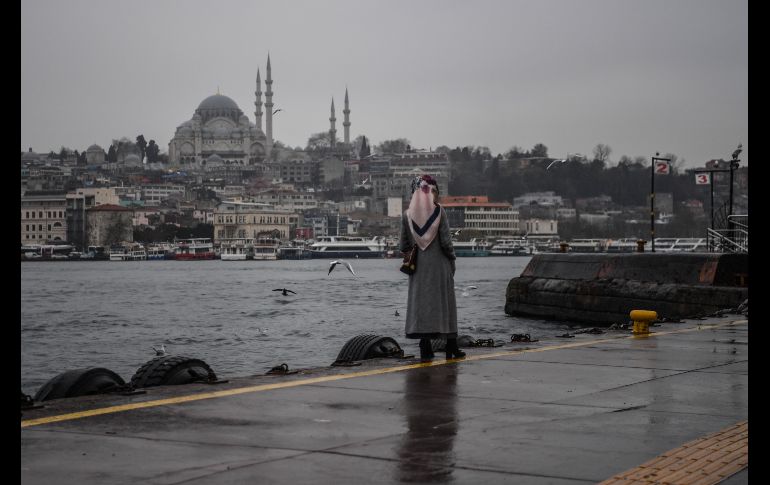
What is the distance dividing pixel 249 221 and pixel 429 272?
561 ft

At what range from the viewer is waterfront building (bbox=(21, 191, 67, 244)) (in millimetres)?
165000

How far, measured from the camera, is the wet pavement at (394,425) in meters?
4.06

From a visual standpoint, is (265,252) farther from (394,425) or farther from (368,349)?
(394,425)

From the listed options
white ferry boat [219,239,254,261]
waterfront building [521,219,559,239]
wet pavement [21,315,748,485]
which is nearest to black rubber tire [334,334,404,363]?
wet pavement [21,315,748,485]

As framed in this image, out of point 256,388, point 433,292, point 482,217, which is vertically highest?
point 482,217

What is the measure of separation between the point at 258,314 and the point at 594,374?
3395cm

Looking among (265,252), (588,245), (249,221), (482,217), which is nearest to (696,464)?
(265,252)

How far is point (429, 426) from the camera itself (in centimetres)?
512

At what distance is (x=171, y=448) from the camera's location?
14.5 feet

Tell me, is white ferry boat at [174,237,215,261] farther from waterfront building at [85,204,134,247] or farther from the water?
the water

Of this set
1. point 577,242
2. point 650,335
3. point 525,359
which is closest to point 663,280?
point 650,335

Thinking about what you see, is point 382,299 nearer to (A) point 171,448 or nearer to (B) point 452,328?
(B) point 452,328

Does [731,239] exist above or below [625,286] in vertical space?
above

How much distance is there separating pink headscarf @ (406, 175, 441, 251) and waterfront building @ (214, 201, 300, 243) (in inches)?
6616
